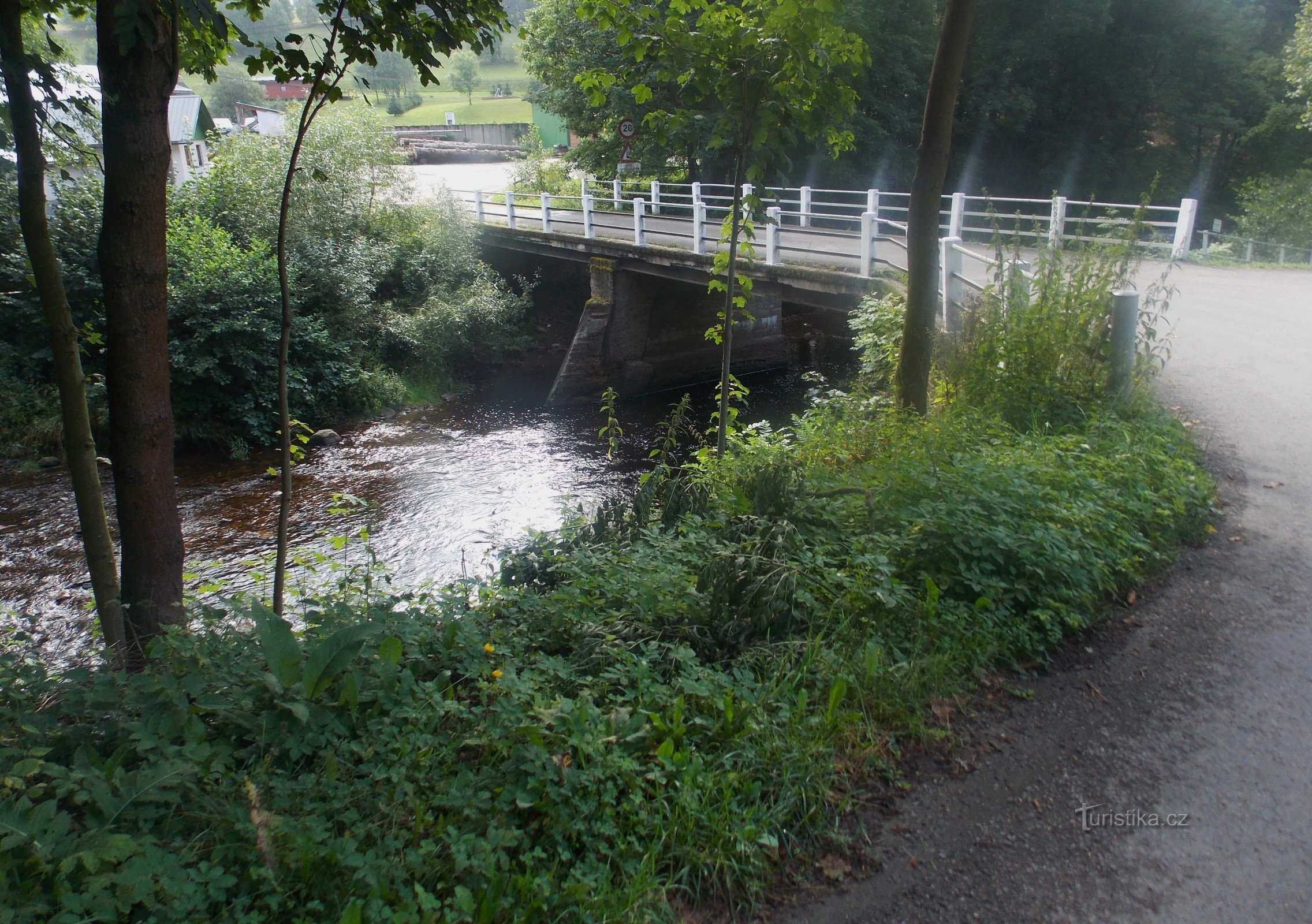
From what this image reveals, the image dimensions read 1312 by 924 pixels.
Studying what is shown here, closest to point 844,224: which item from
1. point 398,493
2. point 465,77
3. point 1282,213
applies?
point 1282,213

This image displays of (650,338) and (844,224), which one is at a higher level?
(844,224)

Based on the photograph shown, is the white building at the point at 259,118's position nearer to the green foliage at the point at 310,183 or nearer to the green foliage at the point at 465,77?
the green foliage at the point at 310,183

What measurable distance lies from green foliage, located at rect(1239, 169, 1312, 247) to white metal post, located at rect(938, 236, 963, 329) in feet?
68.2

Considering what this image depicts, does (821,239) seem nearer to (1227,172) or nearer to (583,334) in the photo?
(583,334)

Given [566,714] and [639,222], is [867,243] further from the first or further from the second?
[566,714]

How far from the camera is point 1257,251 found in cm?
2394

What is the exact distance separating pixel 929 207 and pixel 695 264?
9796 mm

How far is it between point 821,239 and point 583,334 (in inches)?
215

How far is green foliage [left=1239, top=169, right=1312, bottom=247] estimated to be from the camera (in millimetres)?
24141

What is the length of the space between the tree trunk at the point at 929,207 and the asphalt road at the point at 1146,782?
258 centimetres

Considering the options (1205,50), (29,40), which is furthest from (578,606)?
(1205,50)

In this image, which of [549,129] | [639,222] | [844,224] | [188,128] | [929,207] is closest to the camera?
[929,207]

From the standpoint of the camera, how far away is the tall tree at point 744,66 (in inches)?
212

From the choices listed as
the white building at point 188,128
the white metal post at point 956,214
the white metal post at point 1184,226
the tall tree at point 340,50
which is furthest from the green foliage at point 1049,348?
the white building at point 188,128
